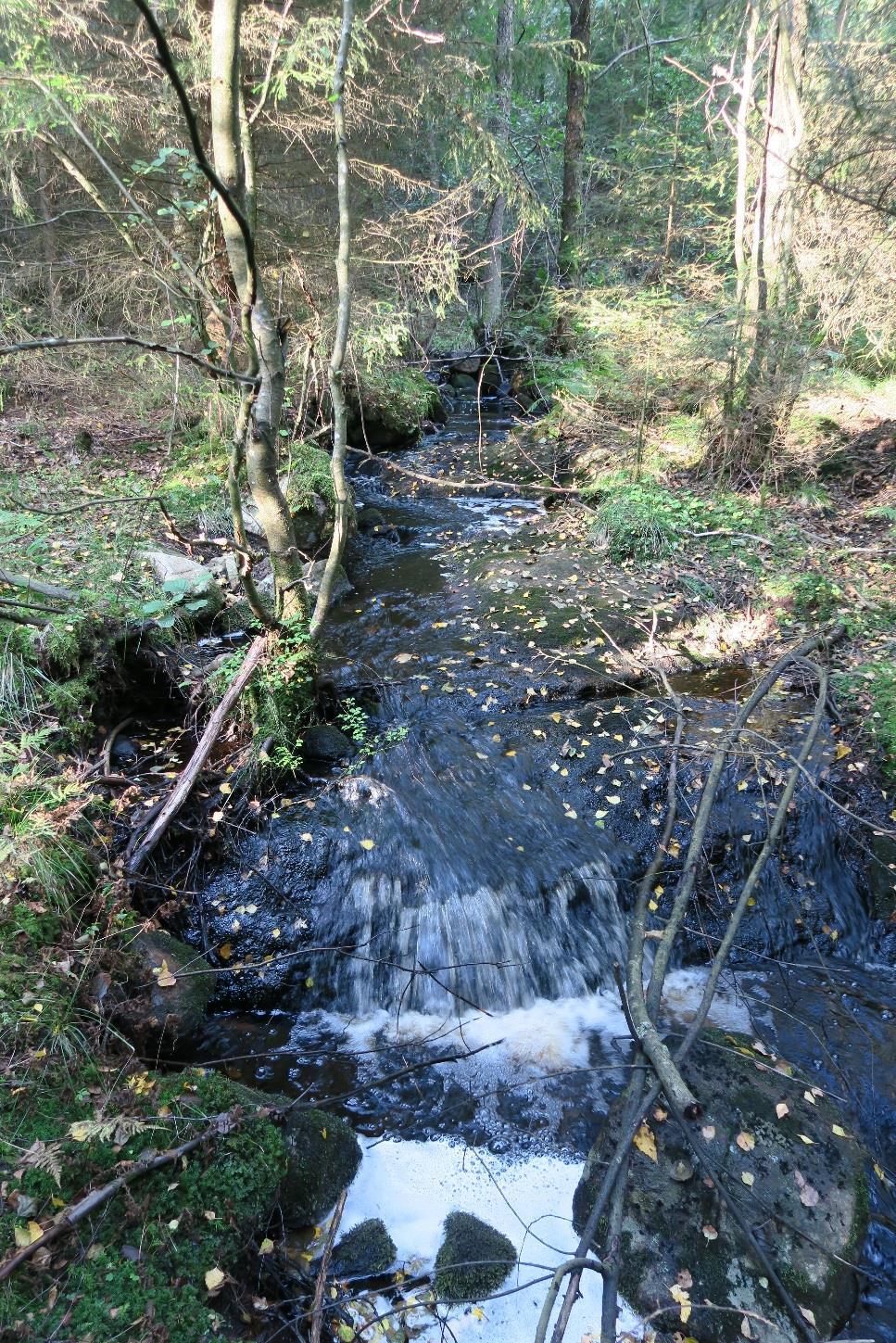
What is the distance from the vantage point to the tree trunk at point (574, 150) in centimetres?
1141

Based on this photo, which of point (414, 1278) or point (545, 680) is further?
point (545, 680)

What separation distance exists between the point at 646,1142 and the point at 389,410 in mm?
10448

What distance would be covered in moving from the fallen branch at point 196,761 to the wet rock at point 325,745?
702 millimetres

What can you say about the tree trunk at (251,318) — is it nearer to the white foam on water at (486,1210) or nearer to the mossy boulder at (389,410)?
the white foam on water at (486,1210)

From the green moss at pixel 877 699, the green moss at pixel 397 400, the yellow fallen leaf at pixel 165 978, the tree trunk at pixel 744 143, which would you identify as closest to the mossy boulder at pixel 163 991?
the yellow fallen leaf at pixel 165 978

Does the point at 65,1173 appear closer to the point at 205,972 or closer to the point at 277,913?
the point at 205,972

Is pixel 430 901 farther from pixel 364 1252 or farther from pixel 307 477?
pixel 307 477

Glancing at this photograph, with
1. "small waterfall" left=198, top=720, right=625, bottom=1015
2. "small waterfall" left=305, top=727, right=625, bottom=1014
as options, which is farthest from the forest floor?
"small waterfall" left=305, top=727, right=625, bottom=1014

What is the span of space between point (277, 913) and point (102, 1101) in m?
1.61

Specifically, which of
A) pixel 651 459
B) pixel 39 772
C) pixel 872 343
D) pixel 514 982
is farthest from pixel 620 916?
pixel 872 343

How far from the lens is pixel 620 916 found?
4312 mm

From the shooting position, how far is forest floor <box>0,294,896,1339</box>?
8.06 ft

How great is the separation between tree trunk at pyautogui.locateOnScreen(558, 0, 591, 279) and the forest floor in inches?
86.3

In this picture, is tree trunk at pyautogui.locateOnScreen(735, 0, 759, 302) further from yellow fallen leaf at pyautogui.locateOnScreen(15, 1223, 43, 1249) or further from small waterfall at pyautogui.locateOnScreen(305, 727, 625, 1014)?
yellow fallen leaf at pyautogui.locateOnScreen(15, 1223, 43, 1249)
